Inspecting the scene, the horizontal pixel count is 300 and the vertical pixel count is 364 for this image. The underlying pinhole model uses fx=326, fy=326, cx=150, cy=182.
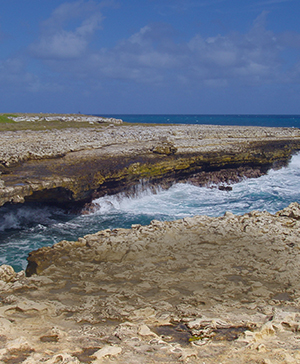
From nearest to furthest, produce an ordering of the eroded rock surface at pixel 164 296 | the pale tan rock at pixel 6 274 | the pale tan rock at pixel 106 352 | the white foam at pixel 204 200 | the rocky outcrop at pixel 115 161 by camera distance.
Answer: the pale tan rock at pixel 106 352 < the eroded rock surface at pixel 164 296 < the pale tan rock at pixel 6 274 < the rocky outcrop at pixel 115 161 < the white foam at pixel 204 200

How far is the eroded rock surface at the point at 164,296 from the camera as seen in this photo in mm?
4391

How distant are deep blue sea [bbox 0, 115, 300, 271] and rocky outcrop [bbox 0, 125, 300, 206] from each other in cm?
90

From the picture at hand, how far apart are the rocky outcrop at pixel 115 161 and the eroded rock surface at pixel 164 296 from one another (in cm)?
523

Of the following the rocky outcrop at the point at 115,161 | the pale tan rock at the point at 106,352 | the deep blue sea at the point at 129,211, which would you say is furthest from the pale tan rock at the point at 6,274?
the rocky outcrop at the point at 115,161

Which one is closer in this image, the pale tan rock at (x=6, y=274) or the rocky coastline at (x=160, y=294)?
the rocky coastline at (x=160, y=294)

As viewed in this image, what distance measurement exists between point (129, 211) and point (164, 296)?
9.71 m

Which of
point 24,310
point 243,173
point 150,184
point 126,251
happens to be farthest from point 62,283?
point 243,173

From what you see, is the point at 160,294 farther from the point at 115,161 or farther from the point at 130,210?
the point at 115,161

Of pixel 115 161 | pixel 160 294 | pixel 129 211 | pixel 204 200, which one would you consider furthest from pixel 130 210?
pixel 160 294

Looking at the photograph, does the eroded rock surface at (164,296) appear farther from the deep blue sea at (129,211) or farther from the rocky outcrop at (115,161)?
the rocky outcrop at (115,161)

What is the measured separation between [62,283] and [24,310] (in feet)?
3.74

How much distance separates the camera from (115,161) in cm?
1698

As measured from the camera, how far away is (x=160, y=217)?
48.4 ft

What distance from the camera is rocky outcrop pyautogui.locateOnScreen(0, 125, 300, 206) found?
514 inches
